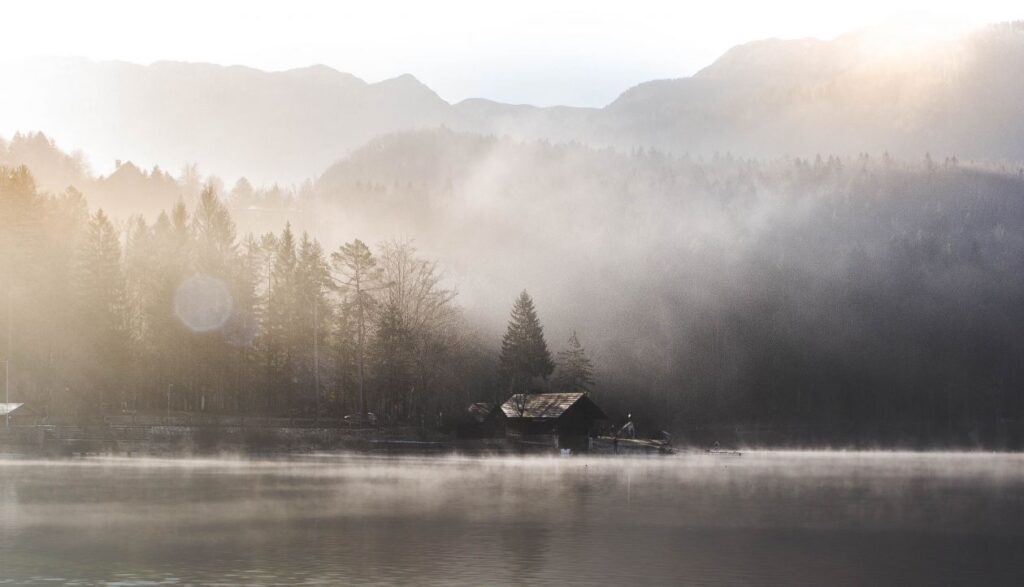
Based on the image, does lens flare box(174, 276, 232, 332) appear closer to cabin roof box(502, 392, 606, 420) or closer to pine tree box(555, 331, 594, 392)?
cabin roof box(502, 392, 606, 420)

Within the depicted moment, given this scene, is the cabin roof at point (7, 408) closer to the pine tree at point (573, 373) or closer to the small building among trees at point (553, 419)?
the small building among trees at point (553, 419)

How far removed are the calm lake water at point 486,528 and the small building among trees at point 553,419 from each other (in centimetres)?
3923

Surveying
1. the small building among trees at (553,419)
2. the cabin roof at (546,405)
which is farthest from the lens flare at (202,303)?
the small building among trees at (553,419)

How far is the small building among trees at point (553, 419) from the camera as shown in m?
113

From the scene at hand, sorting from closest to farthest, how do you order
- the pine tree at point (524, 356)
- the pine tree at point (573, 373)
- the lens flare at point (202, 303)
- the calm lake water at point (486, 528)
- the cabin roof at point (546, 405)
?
the calm lake water at point (486, 528)
the lens flare at point (202, 303)
the cabin roof at point (546, 405)
the pine tree at point (524, 356)
the pine tree at point (573, 373)

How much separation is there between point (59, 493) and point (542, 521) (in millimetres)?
23605

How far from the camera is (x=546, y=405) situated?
116125mm

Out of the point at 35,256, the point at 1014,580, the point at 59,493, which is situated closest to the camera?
the point at 1014,580

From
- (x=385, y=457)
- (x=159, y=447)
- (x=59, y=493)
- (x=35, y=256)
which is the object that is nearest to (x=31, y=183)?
(x=35, y=256)

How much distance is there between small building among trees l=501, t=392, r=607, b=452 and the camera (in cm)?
11288

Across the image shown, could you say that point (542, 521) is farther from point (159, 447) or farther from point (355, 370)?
point (355, 370)

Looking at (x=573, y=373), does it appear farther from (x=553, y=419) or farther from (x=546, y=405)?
(x=553, y=419)

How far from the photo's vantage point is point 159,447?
3361 inches

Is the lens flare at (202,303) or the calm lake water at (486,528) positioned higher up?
the lens flare at (202,303)
